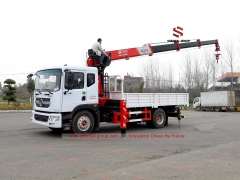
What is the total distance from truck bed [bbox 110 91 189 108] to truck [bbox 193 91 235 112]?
17.7 m

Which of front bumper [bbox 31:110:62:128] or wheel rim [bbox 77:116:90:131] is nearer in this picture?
front bumper [bbox 31:110:62:128]

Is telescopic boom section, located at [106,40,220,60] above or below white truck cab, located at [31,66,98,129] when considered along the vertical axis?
above

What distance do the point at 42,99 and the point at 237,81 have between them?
3449 cm

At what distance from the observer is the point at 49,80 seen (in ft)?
32.2

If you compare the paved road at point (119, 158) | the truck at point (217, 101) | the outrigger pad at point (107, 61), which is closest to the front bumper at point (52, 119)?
the paved road at point (119, 158)

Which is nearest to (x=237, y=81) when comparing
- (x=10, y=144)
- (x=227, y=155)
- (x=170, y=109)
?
(x=170, y=109)

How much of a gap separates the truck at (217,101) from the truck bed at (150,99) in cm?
1771

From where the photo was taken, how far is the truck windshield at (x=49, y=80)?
9.51 m

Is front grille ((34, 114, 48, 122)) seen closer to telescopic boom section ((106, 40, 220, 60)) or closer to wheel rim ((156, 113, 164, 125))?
telescopic boom section ((106, 40, 220, 60))

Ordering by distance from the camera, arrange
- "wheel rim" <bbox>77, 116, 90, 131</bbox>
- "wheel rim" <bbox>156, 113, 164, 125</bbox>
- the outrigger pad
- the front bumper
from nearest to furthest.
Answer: the front bumper → "wheel rim" <bbox>77, 116, 90, 131</bbox> → the outrigger pad → "wheel rim" <bbox>156, 113, 164, 125</bbox>

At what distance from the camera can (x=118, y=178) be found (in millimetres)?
5023

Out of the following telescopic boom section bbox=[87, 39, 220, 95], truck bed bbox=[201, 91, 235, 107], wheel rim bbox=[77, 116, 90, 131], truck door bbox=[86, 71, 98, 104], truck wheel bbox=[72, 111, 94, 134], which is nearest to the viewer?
truck wheel bbox=[72, 111, 94, 134]

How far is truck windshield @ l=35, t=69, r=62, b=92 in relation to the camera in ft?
31.2

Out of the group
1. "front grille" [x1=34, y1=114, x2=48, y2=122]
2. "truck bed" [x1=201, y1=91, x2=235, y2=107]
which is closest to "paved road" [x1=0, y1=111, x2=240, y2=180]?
"front grille" [x1=34, y1=114, x2=48, y2=122]
